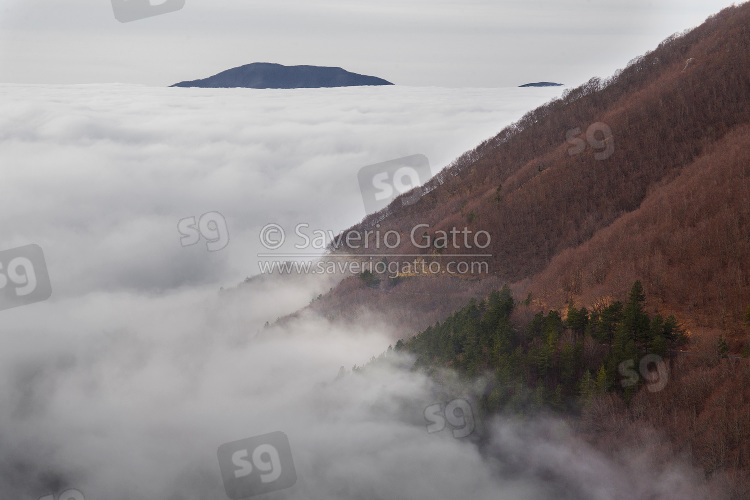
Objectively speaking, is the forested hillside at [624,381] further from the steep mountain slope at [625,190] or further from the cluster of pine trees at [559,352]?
the steep mountain slope at [625,190]

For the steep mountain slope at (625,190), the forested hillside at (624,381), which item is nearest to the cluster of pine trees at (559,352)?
the forested hillside at (624,381)

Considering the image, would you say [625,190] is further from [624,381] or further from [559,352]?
[624,381]

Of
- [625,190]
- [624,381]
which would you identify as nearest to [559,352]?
[624,381]

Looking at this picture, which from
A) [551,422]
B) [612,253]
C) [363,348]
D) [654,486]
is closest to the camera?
[654,486]

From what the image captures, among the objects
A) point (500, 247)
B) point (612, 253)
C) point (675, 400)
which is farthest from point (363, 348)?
point (675, 400)

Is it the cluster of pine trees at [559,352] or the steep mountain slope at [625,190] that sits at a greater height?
the steep mountain slope at [625,190]

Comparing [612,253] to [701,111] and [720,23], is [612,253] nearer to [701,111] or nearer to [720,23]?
[701,111]
